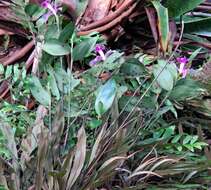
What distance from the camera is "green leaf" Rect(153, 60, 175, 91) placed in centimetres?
152

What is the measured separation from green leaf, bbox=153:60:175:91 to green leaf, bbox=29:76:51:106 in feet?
1.00

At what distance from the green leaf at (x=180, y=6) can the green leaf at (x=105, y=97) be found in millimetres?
572

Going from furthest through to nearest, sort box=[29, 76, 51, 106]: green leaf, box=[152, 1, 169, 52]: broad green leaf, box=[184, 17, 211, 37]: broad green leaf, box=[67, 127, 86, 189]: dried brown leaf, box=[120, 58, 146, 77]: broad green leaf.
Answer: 1. box=[184, 17, 211, 37]: broad green leaf
2. box=[152, 1, 169, 52]: broad green leaf
3. box=[120, 58, 146, 77]: broad green leaf
4. box=[29, 76, 51, 106]: green leaf
5. box=[67, 127, 86, 189]: dried brown leaf

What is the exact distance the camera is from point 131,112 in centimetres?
148

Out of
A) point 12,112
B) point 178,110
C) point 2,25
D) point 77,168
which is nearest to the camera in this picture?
point 77,168

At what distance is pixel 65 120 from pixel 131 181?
0.25m

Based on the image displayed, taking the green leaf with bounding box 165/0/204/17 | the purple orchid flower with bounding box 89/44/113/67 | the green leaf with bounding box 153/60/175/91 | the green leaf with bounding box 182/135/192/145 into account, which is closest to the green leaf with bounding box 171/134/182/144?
the green leaf with bounding box 182/135/192/145

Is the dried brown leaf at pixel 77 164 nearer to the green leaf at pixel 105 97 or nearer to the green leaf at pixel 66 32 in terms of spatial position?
the green leaf at pixel 105 97

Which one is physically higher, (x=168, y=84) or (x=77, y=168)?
(x=168, y=84)

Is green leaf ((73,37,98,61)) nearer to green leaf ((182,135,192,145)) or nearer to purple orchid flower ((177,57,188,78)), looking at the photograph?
purple orchid flower ((177,57,188,78))

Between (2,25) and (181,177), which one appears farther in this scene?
(2,25)

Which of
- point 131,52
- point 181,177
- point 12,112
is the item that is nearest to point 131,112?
point 181,177

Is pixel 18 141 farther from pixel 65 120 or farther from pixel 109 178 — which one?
pixel 109 178

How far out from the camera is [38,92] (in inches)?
59.2
